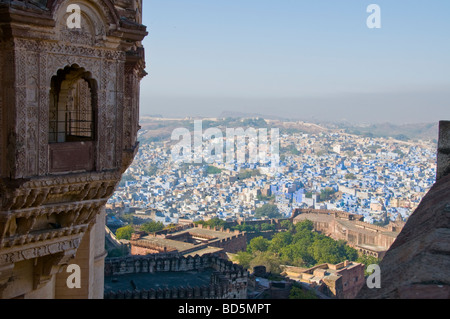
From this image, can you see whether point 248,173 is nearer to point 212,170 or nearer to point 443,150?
point 212,170

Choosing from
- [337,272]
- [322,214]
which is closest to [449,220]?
[337,272]

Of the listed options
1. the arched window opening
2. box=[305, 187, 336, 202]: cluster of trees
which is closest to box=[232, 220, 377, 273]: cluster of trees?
the arched window opening

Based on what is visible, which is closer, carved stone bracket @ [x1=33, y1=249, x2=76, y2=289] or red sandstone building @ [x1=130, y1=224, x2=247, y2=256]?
carved stone bracket @ [x1=33, y1=249, x2=76, y2=289]

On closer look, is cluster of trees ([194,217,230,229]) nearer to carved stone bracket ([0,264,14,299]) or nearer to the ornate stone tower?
the ornate stone tower

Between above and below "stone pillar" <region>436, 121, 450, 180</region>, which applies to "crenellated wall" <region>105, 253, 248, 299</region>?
below

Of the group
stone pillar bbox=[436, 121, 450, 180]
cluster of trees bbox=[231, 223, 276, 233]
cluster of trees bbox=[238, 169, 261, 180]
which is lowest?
cluster of trees bbox=[238, 169, 261, 180]

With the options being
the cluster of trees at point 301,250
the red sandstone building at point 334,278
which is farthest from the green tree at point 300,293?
the cluster of trees at point 301,250

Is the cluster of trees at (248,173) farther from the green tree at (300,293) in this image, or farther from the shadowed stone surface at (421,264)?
the shadowed stone surface at (421,264)
